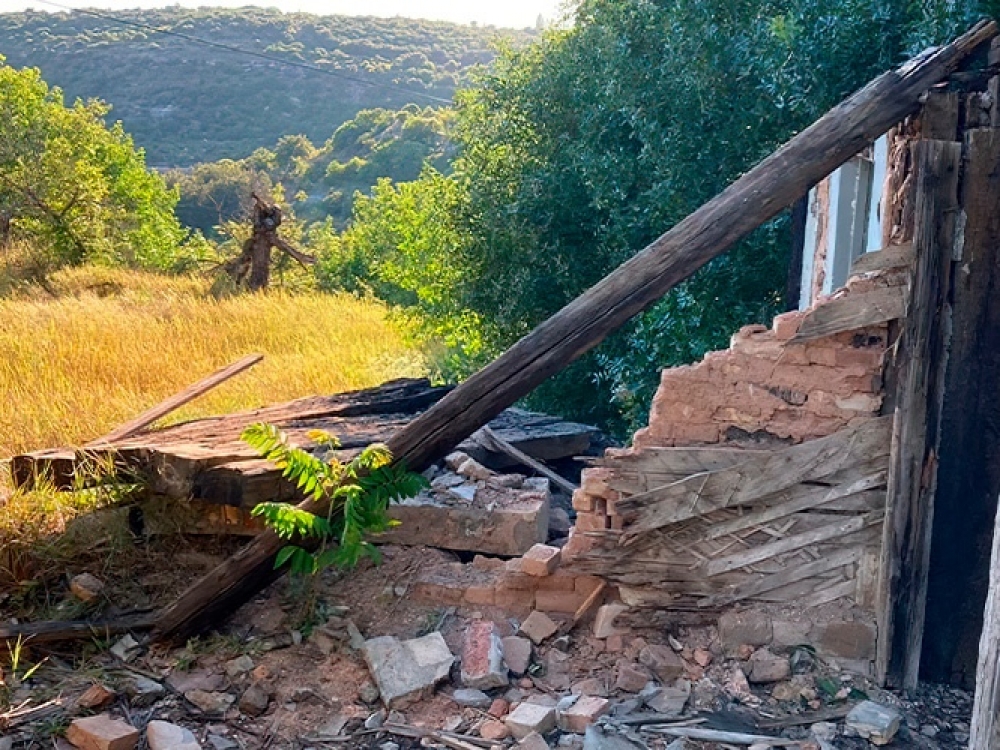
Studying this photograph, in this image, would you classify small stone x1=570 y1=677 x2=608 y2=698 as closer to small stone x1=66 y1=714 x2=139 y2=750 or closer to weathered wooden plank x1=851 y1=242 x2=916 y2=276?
small stone x1=66 y1=714 x2=139 y2=750

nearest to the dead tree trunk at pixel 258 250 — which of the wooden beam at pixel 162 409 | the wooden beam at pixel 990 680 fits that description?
the wooden beam at pixel 162 409

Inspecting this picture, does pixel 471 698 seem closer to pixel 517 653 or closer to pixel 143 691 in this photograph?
pixel 517 653

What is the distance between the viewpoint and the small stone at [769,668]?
11.7 ft

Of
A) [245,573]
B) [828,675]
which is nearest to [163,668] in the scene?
[245,573]

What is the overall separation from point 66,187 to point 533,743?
18.6m

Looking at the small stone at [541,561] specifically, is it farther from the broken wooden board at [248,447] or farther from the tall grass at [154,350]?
the tall grass at [154,350]

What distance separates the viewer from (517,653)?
12.4ft

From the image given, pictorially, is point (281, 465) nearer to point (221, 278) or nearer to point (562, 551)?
point (562, 551)

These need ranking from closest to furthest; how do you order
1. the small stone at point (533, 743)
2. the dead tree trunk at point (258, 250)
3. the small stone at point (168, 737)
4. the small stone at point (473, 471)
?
the small stone at point (533, 743) < the small stone at point (168, 737) < the small stone at point (473, 471) < the dead tree trunk at point (258, 250)

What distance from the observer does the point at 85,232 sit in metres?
18.7

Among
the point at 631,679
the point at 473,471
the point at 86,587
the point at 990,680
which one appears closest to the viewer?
the point at 990,680

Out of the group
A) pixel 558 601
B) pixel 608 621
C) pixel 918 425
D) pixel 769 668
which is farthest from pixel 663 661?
pixel 918 425

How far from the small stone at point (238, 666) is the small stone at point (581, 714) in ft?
4.47

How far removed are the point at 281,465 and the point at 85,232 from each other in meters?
17.0
